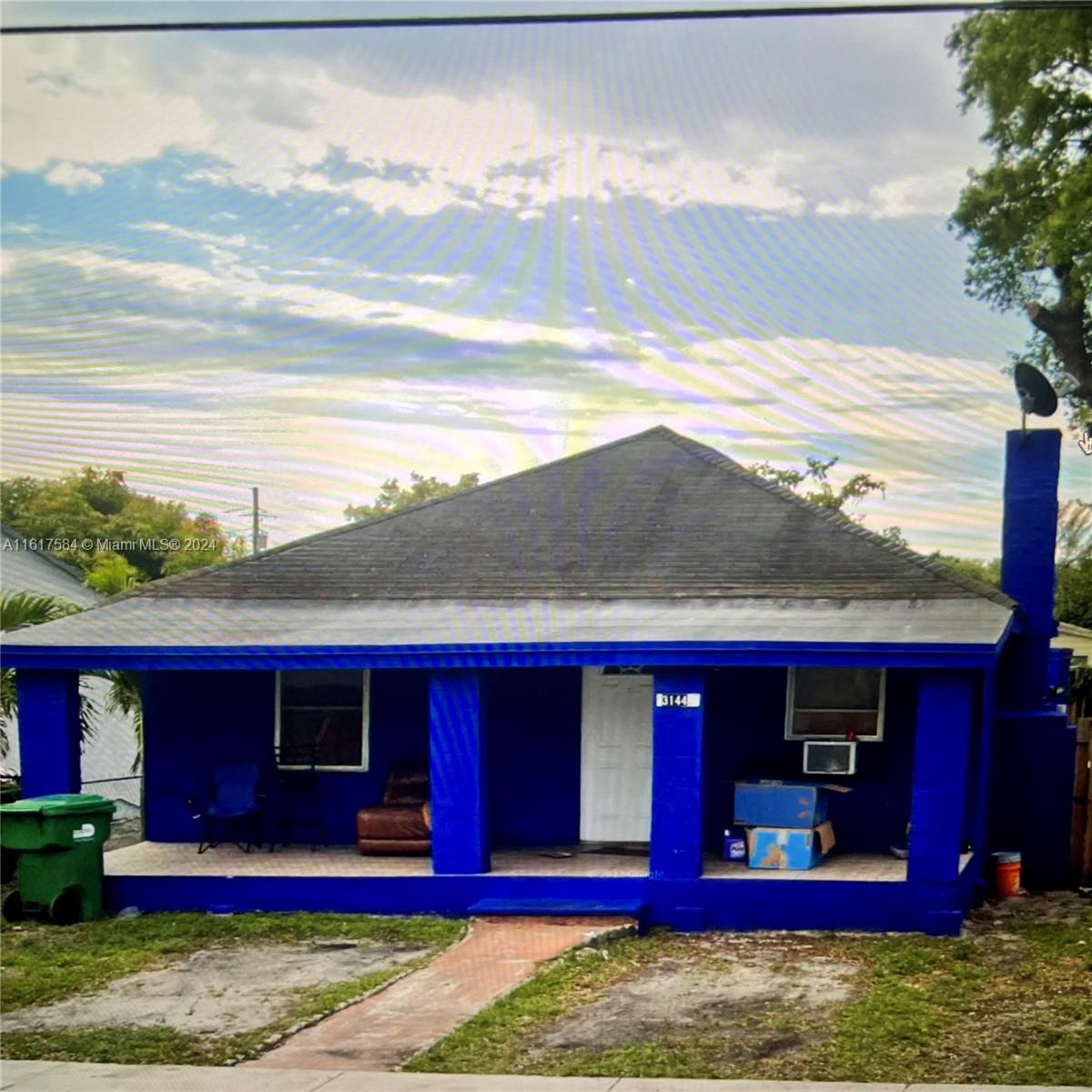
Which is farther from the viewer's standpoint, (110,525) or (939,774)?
(110,525)

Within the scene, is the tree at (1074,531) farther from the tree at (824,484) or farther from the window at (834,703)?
the window at (834,703)

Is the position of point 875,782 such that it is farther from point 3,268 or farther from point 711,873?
point 3,268

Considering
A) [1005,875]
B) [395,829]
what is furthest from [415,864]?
[1005,875]

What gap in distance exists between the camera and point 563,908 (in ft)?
38.4

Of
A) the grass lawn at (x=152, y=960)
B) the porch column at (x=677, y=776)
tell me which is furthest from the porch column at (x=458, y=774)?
the porch column at (x=677, y=776)

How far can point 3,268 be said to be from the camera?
1216cm

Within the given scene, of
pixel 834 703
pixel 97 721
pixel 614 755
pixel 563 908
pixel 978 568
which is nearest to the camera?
pixel 563 908

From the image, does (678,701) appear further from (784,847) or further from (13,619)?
(13,619)

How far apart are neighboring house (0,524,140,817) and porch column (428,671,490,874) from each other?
4.66 m

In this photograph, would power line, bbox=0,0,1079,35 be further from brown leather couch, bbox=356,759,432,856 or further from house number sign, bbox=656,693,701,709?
brown leather couch, bbox=356,759,432,856

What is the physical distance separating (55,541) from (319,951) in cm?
528

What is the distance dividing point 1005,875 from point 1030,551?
313 centimetres

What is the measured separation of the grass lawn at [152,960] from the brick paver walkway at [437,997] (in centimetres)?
23

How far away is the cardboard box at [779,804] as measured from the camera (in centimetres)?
1262
